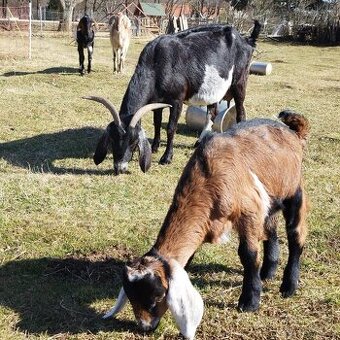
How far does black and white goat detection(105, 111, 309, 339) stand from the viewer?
316 cm

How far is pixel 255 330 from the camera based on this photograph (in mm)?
3793

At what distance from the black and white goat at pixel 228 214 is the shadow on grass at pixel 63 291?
0.27 m

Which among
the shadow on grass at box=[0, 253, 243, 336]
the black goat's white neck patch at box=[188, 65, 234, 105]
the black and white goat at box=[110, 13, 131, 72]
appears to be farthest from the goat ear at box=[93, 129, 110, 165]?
the black and white goat at box=[110, 13, 131, 72]

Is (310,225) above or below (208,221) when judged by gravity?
below

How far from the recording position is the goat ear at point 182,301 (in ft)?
10.3

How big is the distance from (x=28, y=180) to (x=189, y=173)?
344 cm

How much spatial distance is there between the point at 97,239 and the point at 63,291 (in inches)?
36.2

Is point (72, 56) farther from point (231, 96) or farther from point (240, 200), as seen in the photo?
point (240, 200)

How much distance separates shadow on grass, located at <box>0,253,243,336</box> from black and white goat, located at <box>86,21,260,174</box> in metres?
2.49

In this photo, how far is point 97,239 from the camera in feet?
16.8

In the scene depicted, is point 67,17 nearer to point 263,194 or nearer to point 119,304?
point 263,194

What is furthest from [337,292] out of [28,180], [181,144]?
[181,144]

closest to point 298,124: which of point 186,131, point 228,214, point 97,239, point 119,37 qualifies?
point 228,214

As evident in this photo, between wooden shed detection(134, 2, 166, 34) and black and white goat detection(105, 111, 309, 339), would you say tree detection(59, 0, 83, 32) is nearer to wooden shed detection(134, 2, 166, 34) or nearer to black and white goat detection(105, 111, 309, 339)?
wooden shed detection(134, 2, 166, 34)
